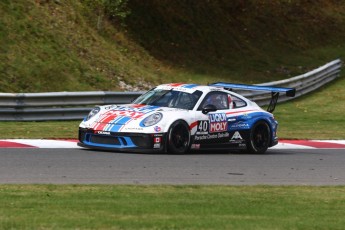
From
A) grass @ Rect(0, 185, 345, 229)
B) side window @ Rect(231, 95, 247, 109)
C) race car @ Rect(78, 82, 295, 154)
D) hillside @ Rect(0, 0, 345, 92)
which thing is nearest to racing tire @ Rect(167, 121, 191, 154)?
race car @ Rect(78, 82, 295, 154)

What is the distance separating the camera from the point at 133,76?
27406 millimetres

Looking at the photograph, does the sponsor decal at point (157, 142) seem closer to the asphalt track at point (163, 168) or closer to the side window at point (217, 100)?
the asphalt track at point (163, 168)

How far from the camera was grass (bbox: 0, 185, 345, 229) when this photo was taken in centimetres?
842

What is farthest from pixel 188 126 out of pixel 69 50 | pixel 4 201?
pixel 69 50

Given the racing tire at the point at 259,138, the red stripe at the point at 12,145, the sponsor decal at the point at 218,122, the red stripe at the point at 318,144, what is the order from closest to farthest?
the red stripe at the point at 12,145 < the sponsor decal at the point at 218,122 < the racing tire at the point at 259,138 < the red stripe at the point at 318,144

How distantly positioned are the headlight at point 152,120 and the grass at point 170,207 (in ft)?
13.0

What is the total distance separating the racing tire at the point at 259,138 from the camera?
54.7 feet

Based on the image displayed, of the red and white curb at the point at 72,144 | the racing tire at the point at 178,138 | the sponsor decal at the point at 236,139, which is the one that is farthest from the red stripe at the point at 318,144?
the racing tire at the point at 178,138

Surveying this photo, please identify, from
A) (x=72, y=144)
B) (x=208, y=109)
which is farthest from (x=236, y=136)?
(x=72, y=144)

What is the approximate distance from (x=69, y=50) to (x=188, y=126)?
11612mm

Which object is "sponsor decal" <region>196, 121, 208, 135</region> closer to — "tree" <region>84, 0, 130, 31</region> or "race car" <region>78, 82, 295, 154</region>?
"race car" <region>78, 82, 295, 154</region>

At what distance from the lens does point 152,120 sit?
15.3m

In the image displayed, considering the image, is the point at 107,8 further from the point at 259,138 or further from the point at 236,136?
the point at 236,136

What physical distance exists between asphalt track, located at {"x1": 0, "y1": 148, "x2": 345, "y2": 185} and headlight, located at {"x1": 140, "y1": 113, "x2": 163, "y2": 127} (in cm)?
51
